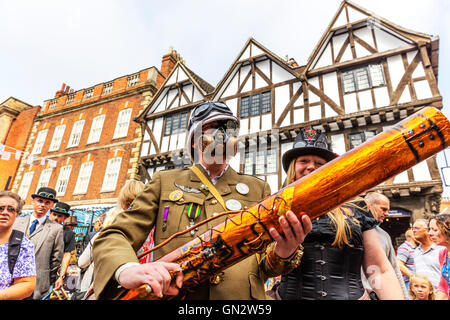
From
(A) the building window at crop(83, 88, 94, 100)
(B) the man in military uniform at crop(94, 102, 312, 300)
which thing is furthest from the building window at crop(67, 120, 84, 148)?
(B) the man in military uniform at crop(94, 102, 312, 300)

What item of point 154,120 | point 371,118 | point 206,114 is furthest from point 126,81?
point 206,114

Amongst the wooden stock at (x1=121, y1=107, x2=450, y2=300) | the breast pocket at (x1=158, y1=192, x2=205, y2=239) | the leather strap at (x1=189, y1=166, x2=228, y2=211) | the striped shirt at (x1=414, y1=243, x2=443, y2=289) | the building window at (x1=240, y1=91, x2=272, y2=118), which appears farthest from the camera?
the building window at (x1=240, y1=91, x2=272, y2=118)

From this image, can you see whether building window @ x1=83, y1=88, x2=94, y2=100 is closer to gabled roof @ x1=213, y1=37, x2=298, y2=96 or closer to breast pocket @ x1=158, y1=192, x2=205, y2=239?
gabled roof @ x1=213, y1=37, x2=298, y2=96

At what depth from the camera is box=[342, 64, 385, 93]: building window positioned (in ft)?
33.1

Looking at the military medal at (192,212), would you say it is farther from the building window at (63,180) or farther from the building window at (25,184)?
the building window at (25,184)

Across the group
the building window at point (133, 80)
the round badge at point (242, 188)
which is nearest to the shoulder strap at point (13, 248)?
the round badge at point (242, 188)

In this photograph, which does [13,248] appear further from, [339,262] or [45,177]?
[45,177]

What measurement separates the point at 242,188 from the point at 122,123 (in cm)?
1713

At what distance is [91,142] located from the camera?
17.8 meters

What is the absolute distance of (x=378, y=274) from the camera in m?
2.03

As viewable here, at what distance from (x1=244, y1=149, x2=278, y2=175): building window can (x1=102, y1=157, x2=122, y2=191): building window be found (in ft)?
27.9

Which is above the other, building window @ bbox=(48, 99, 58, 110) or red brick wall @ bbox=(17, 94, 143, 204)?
building window @ bbox=(48, 99, 58, 110)

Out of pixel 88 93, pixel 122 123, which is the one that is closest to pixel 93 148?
pixel 122 123
